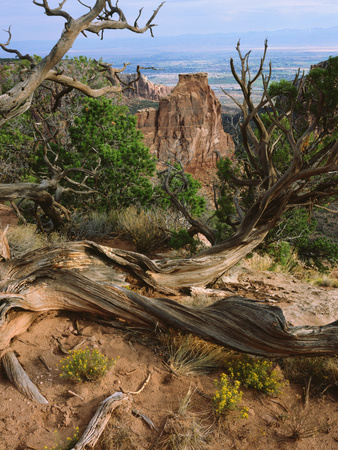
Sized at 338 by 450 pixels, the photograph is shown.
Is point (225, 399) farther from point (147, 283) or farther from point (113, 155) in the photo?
Result: point (113, 155)

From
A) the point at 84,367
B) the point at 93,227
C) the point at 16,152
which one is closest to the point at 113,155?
the point at 93,227

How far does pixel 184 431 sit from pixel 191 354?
0.82m

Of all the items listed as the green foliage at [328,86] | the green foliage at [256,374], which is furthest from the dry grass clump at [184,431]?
the green foliage at [328,86]

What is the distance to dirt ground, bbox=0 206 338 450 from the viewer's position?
244 cm

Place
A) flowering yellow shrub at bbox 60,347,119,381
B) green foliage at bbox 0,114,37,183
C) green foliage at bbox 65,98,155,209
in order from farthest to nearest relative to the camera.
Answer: green foliage at bbox 0,114,37,183
green foliage at bbox 65,98,155,209
flowering yellow shrub at bbox 60,347,119,381

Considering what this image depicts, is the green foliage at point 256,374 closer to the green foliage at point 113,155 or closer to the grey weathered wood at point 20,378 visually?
the grey weathered wood at point 20,378

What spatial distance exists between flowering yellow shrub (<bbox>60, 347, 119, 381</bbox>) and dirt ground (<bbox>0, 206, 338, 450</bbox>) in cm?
6

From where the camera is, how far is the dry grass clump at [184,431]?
7.82 ft

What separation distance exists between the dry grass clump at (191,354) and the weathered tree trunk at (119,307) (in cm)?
11

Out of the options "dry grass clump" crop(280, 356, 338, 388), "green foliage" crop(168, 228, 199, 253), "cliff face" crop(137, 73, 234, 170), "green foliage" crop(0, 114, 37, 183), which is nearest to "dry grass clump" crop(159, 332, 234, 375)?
"dry grass clump" crop(280, 356, 338, 388)

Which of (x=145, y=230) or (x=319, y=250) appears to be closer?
(x=145, y=230)

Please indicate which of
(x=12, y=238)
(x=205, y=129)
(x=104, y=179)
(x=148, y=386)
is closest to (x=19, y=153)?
(x=104, y=179)

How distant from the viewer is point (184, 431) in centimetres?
247

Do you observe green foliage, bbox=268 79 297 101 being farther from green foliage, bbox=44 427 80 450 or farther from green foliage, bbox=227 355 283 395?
green foliage, bbox=44 427 80 450
